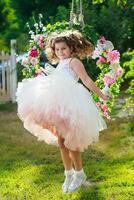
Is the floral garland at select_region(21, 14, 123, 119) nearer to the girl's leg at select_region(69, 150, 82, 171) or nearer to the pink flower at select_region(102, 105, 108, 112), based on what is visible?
the pink flower at select_region(102, 105, 108, 112)

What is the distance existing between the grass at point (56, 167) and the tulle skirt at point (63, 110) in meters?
0.70

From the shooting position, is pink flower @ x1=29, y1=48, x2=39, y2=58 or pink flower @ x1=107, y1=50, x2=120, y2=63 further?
pink flower @ x1=29, y1=48, x2=39, y2=58

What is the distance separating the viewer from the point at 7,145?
8297 millimetres

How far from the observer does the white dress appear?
5051 millimetres

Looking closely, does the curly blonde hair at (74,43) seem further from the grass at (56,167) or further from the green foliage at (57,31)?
the grass at (56,167)

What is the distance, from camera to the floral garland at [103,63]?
5.64 meters

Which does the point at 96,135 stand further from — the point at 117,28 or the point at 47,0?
the point at 47,0

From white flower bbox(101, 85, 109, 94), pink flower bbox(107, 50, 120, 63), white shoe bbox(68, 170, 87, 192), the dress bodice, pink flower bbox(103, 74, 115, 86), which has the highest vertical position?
pink flower bbox(107, 50, 120, 63)

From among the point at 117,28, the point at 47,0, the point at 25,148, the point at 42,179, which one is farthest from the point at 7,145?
the point at 47,0

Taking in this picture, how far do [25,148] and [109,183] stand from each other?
2.43 metres

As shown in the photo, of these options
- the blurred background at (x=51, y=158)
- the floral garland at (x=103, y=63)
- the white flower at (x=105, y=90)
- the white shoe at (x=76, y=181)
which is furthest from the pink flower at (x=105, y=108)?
the blurred background at (x=51, y=158)

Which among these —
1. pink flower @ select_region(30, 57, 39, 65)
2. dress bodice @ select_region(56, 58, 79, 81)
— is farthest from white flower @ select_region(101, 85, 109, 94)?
pink flower @ select_region(30, 57, 39, 65)

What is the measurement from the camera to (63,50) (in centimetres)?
527

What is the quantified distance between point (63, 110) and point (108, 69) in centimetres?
92
